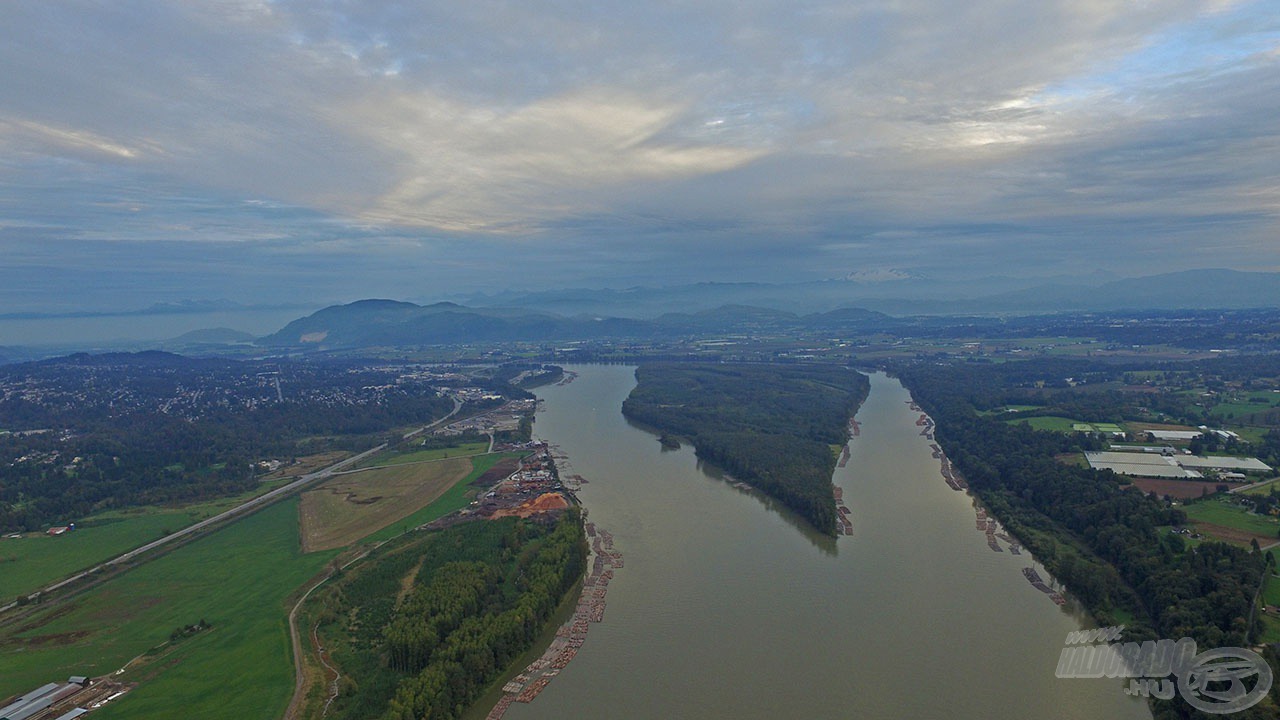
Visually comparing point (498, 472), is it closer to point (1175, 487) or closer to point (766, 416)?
point (766, 416)

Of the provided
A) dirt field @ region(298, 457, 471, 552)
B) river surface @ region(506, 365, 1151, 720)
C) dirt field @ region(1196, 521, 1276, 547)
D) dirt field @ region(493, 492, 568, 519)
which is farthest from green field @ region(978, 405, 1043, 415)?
dirt field @ region(298, 457, 471, 552)

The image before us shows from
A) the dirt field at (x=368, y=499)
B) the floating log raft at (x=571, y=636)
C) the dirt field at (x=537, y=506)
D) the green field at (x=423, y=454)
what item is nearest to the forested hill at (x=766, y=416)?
the floating log raft at (x=571, y=636)

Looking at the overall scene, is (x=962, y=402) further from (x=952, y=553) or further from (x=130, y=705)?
(x=130, y=705)

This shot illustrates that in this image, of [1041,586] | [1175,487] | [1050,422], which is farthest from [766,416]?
[1041,586]

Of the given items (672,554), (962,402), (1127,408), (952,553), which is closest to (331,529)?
(672,554)

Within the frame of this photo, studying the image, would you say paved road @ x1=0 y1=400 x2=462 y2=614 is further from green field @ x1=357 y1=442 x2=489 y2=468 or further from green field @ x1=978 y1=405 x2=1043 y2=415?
green field @ x1=978 y1=405 x2=1043 y2=415
